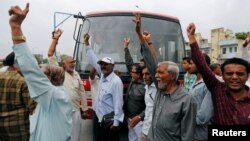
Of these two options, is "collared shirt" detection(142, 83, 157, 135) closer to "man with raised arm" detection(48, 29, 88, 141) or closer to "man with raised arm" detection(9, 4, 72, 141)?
"man with raised arm" detection(48, 29, 88, 141)

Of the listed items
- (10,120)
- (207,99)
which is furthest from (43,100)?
(207,99)

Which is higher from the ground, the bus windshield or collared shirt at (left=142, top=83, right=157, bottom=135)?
the bus windshield

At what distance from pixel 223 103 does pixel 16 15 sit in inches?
71.0

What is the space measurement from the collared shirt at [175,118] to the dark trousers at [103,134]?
7.45 feet

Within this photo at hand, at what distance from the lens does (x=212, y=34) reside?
175 ft

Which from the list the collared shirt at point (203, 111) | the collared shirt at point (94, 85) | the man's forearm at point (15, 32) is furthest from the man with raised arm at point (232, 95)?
the collared shirt at point (94, 85)

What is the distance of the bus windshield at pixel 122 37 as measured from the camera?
6.53 m

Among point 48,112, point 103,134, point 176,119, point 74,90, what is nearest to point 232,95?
point 176,119

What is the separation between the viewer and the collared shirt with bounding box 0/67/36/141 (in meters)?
3.60

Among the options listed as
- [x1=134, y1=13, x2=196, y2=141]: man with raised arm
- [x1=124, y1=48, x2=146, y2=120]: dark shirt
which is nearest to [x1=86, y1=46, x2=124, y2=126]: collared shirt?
[x1=124, y1=48, x2=146, y2=120]: dark shirt

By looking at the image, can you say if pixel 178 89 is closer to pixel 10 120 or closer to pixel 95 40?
pixel 10 120

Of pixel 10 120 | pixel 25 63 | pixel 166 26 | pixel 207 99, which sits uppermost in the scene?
pixel 166 26

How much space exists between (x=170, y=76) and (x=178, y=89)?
150mm

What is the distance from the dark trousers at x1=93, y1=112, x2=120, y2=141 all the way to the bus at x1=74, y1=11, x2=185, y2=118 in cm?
104
